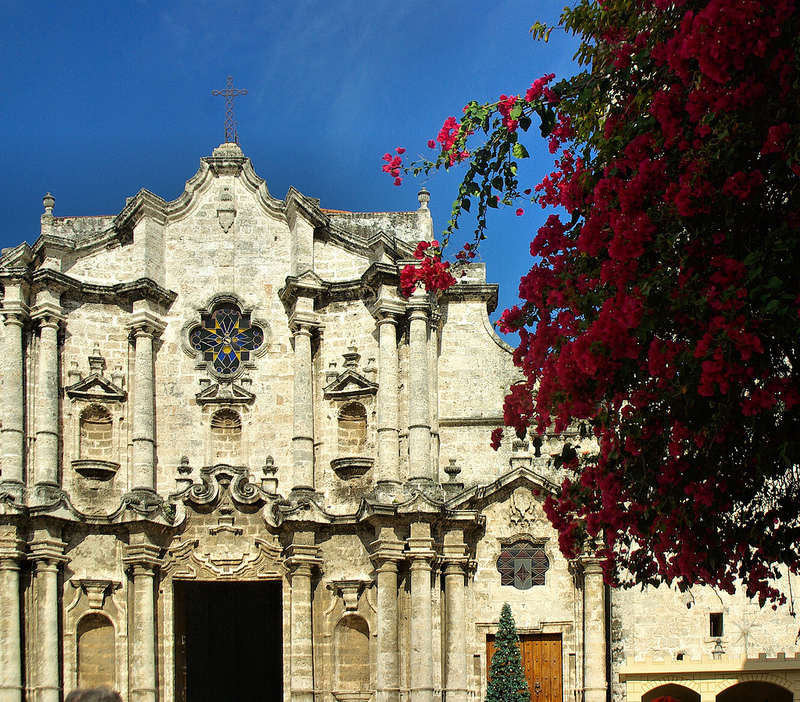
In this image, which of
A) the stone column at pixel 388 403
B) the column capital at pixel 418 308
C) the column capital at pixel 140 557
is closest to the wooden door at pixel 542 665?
the stone column at pixel 388 403

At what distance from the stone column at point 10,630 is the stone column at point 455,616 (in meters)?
7.16

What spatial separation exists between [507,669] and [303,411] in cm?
573

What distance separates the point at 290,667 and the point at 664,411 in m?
13.0

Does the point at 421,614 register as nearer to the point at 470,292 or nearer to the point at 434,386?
the point at 434,386

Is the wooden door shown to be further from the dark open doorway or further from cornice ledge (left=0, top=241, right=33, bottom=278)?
cornice ledge (left=0, top=241, right=33, bottom=278)

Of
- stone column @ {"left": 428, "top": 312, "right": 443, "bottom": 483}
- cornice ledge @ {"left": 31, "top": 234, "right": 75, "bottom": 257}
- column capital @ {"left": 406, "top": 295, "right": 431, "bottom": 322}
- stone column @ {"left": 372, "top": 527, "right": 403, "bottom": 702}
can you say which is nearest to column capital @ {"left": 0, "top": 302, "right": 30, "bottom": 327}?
cornice ledge @ {"left": 31, "top": 234, "right": 75, "bottom": 257}

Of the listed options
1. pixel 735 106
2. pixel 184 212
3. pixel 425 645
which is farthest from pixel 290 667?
pixel 735 106

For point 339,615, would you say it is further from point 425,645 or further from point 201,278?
point 201,278

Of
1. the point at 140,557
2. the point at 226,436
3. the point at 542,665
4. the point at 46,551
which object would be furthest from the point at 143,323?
the point at 542,665

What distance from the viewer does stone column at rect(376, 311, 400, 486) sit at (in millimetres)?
20156

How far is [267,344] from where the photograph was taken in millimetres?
21844

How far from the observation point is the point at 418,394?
2031cm

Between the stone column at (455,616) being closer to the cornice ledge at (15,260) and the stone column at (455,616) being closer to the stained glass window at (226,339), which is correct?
the stained glass window at (226,339)

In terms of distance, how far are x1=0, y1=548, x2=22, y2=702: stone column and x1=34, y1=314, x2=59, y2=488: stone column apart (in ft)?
4.86
